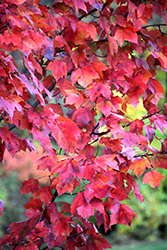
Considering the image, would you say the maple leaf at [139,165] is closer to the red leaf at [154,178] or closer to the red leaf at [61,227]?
the red leaf at [154,178]

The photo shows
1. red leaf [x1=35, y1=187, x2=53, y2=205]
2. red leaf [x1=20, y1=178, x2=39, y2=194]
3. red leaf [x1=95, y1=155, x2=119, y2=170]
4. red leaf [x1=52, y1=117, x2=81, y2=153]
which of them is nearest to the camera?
red leaf [x1=52, y1=117, x2=81, y2=153]

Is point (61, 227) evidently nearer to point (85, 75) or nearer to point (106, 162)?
point (106, 162)

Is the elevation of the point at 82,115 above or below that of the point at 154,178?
above

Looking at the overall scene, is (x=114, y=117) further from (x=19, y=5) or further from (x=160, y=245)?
(x=160, y=245)

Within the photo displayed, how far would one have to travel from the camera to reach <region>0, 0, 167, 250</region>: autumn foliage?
105 centimetres

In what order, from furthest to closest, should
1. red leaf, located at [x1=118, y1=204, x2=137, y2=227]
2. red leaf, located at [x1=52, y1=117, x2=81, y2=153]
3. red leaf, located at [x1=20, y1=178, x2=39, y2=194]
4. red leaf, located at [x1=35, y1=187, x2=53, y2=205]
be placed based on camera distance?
red leaf, located at [x1=20, y1=178, x2=39, y2=194] → red leaf, located at [x1=35, y1=187, x2=53, y2=205] → red leaf, located at [x1=118, y1=204, x2=137, y2=227] → red leaf, located at [x1=52, y1=117, x2=81, y2=153]

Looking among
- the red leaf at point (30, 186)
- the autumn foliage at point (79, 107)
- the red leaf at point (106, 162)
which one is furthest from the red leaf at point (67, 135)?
the red leaf at point (30, 186)

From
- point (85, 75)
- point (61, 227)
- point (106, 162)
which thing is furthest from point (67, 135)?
point (61, 227)

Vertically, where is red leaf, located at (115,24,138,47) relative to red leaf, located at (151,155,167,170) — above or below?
above

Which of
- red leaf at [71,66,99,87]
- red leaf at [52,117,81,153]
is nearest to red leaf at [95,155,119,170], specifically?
red leaf at [52,117,81,153]

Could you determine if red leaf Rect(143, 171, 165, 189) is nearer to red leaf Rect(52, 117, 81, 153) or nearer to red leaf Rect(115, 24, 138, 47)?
red leaf Rect(52, 117, 81, 153)

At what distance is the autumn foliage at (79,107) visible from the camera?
1.05 m

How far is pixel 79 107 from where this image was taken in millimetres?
1275

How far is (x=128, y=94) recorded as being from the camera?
1.33 m
